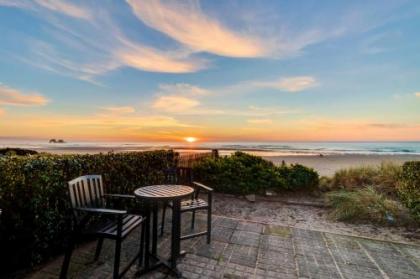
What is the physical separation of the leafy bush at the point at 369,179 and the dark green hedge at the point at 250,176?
714 millimetres

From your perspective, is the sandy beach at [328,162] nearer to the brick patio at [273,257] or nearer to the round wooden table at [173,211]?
the brick patio at [273,257]

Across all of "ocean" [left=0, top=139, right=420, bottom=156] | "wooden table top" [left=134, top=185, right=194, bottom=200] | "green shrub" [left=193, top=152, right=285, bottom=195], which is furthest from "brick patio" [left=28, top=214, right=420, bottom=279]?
"ocean" [left=0, top=139, right=420, bottom=156]

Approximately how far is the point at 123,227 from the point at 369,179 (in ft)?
22.4

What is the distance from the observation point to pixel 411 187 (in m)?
4.52

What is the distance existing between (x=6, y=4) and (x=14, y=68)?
2.95 m

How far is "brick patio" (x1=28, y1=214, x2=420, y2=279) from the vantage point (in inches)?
99.3

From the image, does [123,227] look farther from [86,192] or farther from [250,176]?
[250,176]

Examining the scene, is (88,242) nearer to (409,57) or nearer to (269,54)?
(269,54)

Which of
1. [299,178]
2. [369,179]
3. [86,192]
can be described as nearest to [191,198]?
[86,192]

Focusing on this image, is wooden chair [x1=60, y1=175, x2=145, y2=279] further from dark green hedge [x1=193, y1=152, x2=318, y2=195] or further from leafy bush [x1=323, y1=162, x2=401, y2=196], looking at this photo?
leafy bush [x1=323, y1=162, x2=401, y2=196]

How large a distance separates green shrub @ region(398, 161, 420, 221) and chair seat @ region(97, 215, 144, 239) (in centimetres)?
489

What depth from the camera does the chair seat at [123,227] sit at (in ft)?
7.09

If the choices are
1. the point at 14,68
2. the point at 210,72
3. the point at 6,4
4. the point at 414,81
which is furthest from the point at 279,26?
the point at 14,68

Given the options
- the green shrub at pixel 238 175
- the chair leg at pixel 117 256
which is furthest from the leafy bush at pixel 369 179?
the chair leg at pixel 117 256
